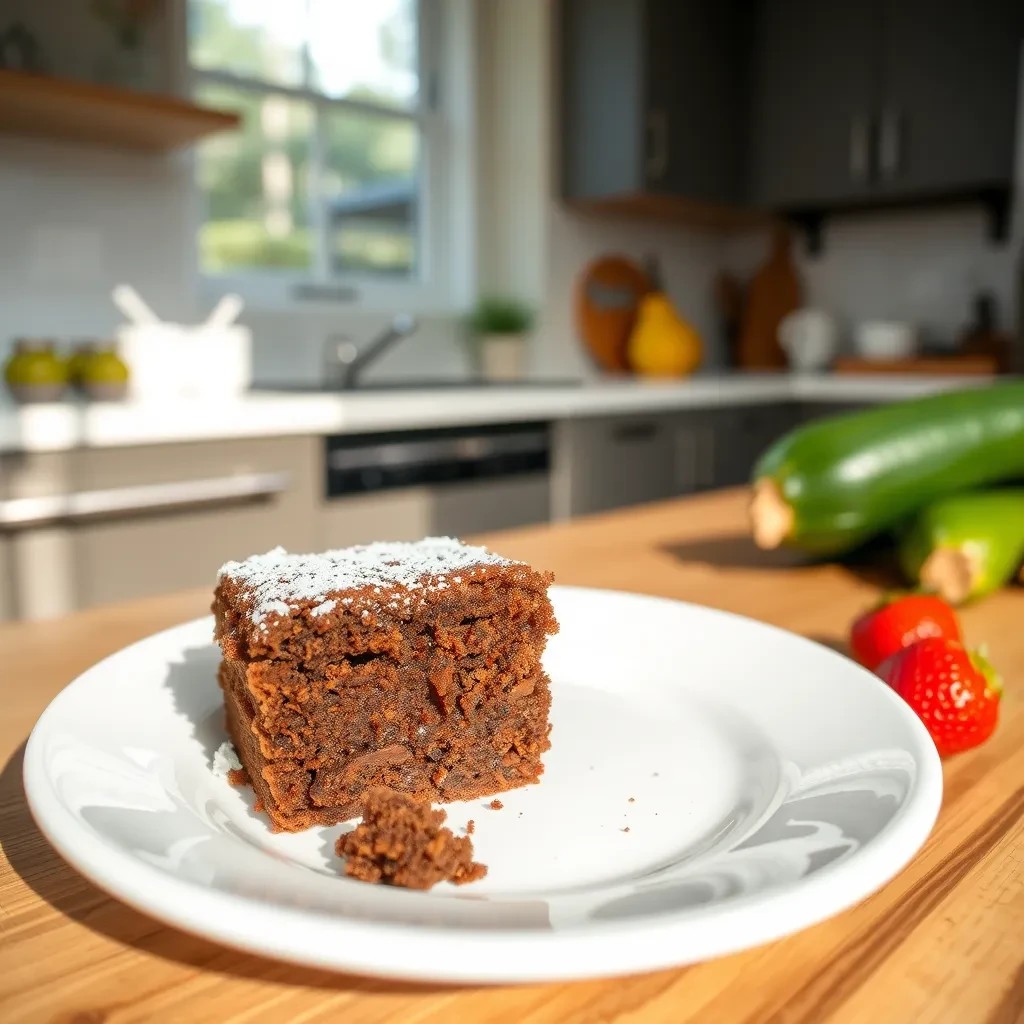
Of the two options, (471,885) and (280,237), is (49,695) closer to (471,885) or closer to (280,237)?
(471,885)

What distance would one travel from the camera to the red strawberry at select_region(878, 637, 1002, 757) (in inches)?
24.4

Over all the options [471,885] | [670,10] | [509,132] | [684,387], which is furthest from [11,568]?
[670,10]

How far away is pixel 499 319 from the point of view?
3406mm

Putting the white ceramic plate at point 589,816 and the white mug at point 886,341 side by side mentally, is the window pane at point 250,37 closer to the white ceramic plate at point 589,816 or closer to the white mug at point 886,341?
the white mug at point 886,341

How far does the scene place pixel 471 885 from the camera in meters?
0.46

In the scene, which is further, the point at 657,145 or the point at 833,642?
the point at 657,145

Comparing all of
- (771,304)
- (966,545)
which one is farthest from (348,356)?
(966,545)

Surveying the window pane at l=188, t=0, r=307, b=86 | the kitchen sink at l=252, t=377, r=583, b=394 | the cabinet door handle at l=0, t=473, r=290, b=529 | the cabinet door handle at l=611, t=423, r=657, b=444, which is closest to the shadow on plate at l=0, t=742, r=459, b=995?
the cabinet door handle at l=0, t=473, r=290, b=529

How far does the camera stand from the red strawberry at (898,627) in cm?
75

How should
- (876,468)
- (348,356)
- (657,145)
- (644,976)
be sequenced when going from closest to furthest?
(644,976)
(876,468)
(348,356)
(657,145)

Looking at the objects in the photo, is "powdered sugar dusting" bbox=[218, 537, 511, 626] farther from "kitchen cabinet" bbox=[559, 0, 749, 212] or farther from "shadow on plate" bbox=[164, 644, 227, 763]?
"kitchen cabinet" bbox=[559, 0, 749, 212]

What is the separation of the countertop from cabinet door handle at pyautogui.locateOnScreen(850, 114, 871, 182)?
733mm

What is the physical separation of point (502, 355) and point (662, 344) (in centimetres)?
61

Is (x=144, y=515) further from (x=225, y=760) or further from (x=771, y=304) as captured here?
(x=771, y=304)
